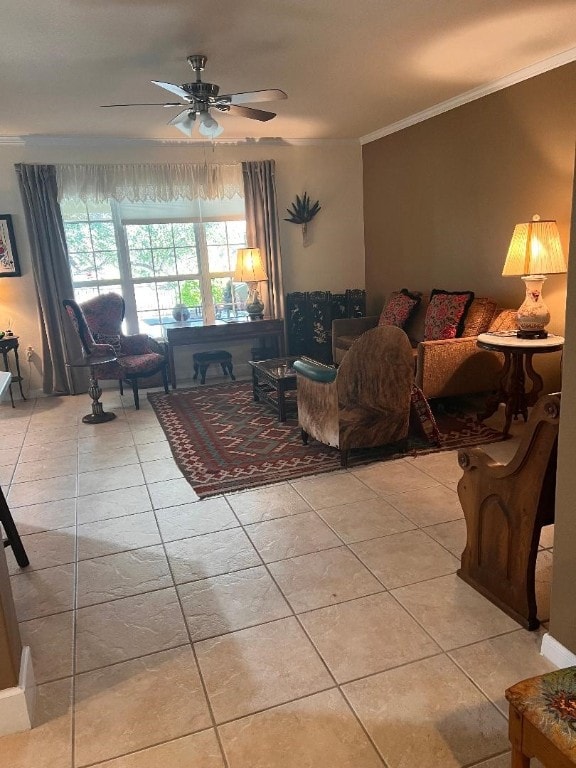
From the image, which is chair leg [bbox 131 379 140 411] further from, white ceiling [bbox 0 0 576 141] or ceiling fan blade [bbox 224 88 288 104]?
ceiling fan blade [bbox 224 88 288 104]

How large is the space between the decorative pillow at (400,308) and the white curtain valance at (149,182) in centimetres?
206

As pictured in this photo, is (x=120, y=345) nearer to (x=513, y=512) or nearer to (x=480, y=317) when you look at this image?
(x=480, y=317)

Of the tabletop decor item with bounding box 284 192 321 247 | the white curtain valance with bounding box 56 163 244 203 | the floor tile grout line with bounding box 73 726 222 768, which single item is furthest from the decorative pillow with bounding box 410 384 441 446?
the white curtain valance with bounding box 56 163 244 203

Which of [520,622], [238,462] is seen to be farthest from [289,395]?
[520,622]

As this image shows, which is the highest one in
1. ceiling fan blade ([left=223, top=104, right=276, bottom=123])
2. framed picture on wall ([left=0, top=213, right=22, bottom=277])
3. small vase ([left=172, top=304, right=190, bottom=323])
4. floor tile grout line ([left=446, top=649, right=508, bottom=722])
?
ceiling fan blade ([left=223, top=104, right=276, bottom=123])

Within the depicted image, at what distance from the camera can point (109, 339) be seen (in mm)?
5582

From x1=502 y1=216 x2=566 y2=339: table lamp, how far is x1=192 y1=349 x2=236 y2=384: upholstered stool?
3236mm

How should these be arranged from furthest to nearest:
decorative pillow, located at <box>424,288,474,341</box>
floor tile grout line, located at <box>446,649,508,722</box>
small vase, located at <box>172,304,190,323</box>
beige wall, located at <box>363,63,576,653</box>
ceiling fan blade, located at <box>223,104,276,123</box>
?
small vase, located at <box>172,304,190,323</box> → decorative pillow, located at <box>424,288,474,341</box> → beige wall, located at <box>363,63,576,653</box> → ceiling fan blade, located at <box>223,104,276,123</box> → floor tile grout line, located at <box>446,649,508,722</box>

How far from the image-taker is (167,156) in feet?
19.0

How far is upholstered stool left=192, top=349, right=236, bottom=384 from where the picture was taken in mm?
6004

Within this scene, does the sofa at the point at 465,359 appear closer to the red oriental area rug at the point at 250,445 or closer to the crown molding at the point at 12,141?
the red oriental area rug at the point at 250,445

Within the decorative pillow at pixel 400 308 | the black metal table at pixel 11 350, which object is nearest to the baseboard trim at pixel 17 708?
the black metal table at pixel 11 350

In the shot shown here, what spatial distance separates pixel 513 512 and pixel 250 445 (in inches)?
88.8

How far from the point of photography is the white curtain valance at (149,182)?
5.50m
